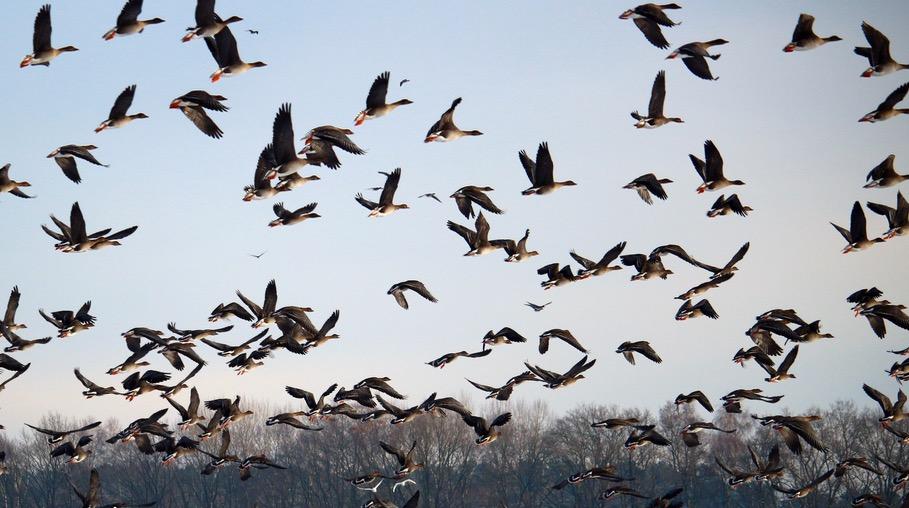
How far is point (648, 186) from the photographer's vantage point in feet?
92.7

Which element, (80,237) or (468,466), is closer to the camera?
(80,237)

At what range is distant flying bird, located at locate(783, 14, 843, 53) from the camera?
25.6m

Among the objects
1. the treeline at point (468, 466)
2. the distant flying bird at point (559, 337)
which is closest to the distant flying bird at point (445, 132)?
the distant flying bird at point (559, 337)

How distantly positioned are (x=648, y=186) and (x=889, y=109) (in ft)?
18.2

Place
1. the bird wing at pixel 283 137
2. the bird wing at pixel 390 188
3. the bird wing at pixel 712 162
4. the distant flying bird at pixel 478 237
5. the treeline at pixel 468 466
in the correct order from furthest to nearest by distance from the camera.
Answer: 1. the treeline at pixel 468 466
2. the distant flying bird at pixel 478 237
3. the bird wing at pixel 390 188
4. the bird wing at pixel 712 162
5. the bird wing at pixel 283 137

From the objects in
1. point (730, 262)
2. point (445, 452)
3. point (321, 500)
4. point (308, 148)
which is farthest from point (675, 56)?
point (321, 500)

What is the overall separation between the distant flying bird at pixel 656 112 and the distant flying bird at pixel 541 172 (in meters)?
2.12

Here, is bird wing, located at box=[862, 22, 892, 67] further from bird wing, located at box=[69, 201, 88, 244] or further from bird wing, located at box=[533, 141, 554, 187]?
bird wing, located at box=[69, 201, 88, 244]

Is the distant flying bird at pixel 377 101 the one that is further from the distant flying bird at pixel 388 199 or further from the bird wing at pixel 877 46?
the bird wing at pixel 877 46

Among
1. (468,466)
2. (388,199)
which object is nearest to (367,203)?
(388,199)

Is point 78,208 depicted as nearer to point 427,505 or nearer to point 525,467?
point 427,505

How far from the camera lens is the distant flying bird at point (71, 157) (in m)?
26.4

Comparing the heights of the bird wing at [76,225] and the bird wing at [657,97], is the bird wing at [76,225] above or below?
below

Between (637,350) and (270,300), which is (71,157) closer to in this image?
(270,300)
